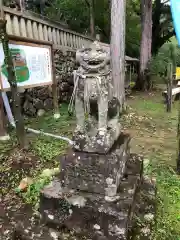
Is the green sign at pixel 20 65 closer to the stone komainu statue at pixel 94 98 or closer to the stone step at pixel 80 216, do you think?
the stone komainu statue at pixel 94 98

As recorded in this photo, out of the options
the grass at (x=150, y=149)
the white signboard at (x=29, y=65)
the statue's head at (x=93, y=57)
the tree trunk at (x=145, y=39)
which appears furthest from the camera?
the tree trunk at (x=145, y=39)

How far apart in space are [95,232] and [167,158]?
233 centimetres

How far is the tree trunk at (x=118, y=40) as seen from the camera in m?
6.22

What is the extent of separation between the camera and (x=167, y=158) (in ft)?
13.5

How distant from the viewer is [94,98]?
216cm

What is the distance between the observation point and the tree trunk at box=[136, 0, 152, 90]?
9.91 m

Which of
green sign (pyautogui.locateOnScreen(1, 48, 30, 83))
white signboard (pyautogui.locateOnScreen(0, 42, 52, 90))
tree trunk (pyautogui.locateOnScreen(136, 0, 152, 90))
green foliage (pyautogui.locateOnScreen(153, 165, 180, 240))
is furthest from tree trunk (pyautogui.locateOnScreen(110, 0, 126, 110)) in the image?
tree trunk (pyautogui.locateOnScreen(136, 0, 152, 90))

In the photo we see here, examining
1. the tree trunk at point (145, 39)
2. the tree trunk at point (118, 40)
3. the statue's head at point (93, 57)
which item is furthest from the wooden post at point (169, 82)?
the statue's head at point (93, 57)

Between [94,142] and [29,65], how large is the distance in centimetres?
269

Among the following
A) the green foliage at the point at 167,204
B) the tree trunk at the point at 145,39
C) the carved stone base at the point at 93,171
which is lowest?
the green foliage at the point at 167,204

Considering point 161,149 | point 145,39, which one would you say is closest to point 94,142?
point 161,149

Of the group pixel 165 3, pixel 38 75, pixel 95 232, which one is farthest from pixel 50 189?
pixel 165 3

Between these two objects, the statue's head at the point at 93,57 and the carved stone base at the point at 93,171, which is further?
the carved stone base at the point at 93,171

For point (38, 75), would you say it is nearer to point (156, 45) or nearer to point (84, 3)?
point (84, 3)
